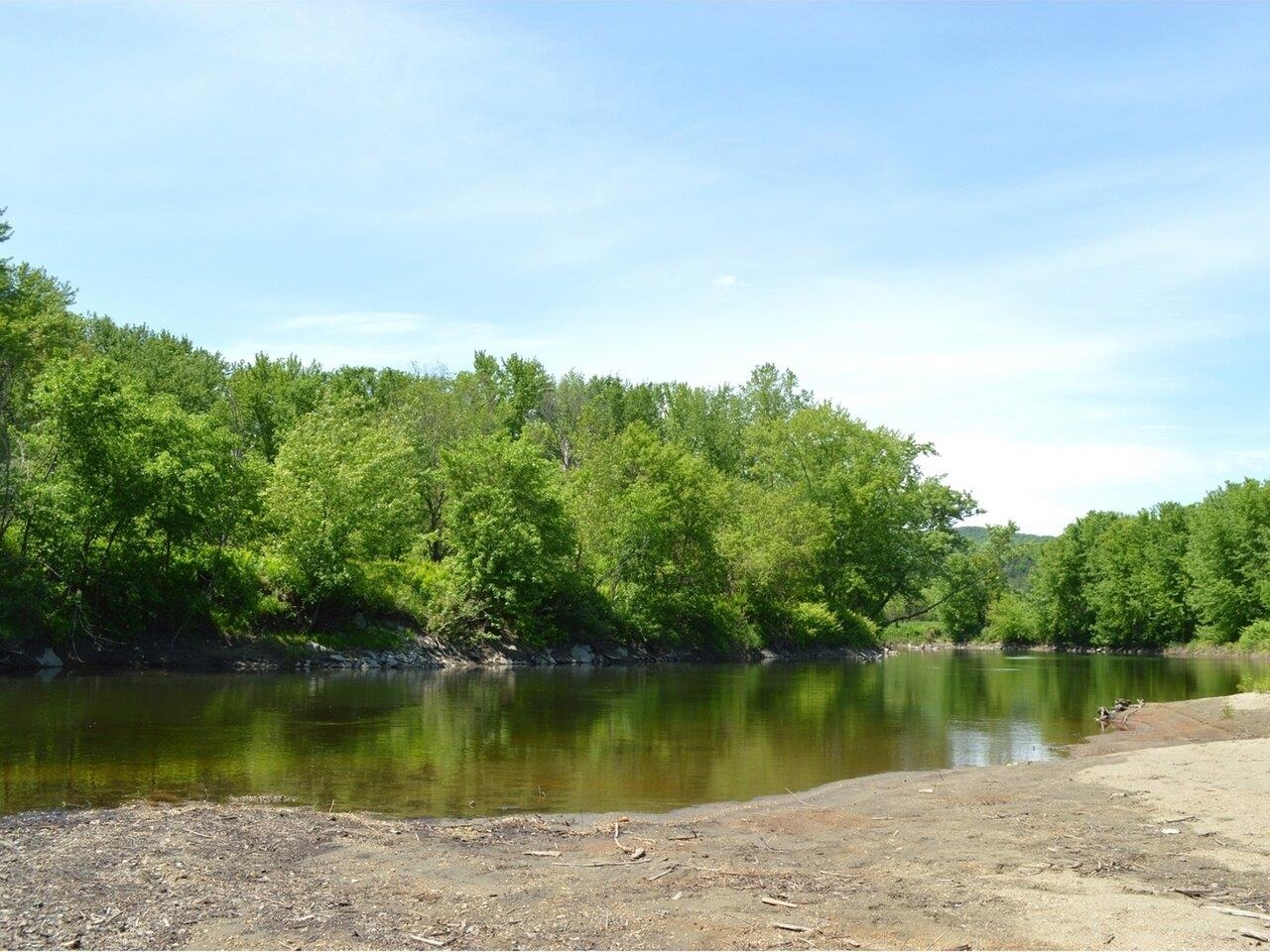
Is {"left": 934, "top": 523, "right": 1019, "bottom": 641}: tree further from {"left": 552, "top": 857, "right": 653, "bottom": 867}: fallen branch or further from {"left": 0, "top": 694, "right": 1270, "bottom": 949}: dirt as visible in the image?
{"left": 552, "top": 857, "right": 653, "bottom": 867}: fallen branch

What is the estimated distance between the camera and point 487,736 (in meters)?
26.1

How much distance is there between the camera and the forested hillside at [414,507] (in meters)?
41.0

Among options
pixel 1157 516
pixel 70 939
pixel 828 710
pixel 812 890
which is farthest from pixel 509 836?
pixel 1157 516

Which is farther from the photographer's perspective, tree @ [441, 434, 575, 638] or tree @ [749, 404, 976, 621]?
tree @ [749, 404, 976, 621]

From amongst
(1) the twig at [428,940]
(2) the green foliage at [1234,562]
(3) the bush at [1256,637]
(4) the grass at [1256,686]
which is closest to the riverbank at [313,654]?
(4) the grass at [1256,686]

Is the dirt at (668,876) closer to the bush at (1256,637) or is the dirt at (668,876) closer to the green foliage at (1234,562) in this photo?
the bush at (1256,637)

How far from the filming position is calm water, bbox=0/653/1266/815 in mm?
18359

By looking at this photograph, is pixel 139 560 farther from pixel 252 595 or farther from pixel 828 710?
pixel 828 710

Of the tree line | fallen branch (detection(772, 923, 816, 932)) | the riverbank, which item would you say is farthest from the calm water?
the tree line

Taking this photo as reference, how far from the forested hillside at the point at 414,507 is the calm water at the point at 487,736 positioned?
21.9ft

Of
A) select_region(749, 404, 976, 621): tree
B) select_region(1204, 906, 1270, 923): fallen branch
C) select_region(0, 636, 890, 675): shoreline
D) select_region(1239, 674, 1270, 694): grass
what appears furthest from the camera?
select_region(749, 404, 976, 621): tree

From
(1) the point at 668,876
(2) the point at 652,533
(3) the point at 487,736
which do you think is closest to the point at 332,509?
(2) the point at 652,533

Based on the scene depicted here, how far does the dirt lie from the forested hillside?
29.9 metres

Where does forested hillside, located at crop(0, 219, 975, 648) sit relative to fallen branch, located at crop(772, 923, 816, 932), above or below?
above
